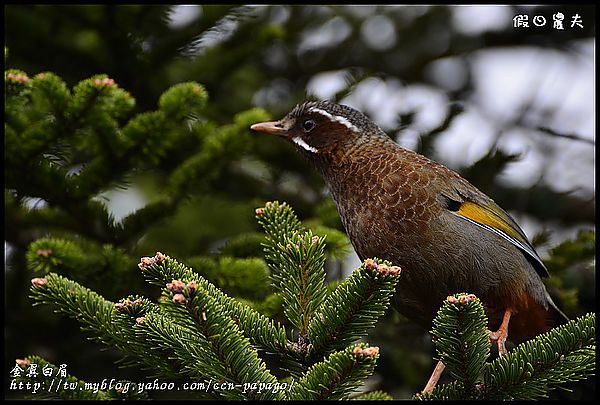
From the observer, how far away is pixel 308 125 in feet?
14.7

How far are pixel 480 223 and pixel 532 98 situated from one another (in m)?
2.72

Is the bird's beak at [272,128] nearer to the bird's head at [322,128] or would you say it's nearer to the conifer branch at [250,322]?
the bird's head at [322,128]

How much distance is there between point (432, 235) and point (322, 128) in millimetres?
1133

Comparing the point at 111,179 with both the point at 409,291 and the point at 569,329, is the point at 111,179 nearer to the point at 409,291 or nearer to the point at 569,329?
the point at 409,291

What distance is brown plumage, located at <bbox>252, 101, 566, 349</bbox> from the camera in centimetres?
366

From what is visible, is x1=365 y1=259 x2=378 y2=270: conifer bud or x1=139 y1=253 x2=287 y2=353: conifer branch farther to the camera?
x1=139 y1=253 x2=287 y2=353: conifer branch

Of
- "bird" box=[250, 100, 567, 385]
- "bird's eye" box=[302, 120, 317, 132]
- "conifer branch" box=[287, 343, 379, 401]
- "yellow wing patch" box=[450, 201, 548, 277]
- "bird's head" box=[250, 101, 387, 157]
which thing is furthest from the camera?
"bird's eye" box=[302, 120, 317, 132]

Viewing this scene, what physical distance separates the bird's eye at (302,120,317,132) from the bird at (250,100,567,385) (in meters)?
0.26

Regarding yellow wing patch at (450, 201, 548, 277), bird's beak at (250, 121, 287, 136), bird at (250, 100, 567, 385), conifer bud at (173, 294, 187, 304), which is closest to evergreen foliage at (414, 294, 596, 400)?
conifer bud at (173, 294, 187, 304)

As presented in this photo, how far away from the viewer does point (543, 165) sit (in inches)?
231

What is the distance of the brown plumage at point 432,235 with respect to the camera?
144 inches

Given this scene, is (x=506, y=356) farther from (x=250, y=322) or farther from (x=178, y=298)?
(x=178, y=298)

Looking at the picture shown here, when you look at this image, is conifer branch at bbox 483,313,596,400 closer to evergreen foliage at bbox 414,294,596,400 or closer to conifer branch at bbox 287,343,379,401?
evergreen foliage at bbox 414,294,596,400

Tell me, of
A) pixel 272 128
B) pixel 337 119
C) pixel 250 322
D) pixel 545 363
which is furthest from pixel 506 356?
pixel 272 128
